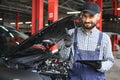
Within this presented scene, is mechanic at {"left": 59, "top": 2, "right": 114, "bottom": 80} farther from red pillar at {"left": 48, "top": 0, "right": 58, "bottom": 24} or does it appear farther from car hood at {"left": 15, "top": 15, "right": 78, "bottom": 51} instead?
red pillar at {"left": 48, "top": 0, "right": 58, "bottom": 24}

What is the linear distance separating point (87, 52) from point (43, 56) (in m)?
1.01

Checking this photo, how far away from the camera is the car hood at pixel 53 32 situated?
266 centimetres

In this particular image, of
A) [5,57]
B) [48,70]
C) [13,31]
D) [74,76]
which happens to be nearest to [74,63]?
[74,76]

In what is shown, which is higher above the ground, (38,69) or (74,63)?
(74,63)

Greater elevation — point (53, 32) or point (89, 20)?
point (89, 20)

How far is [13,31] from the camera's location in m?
5.12

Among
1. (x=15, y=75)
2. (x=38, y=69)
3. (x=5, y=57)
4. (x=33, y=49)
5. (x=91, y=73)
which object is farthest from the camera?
(x=33, y=49)

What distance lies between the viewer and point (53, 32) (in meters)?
2.91

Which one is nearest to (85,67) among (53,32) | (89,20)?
(89,20)

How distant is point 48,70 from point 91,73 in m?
0.72

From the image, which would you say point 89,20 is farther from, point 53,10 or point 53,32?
point 53,10

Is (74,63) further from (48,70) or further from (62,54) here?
(48,70)

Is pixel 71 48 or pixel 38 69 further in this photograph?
pixel 38 69

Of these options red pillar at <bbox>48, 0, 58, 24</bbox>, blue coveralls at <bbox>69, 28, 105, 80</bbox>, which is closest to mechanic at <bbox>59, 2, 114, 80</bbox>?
blue coveralls at <bbox>69, 28, 105, 80</bbox>
